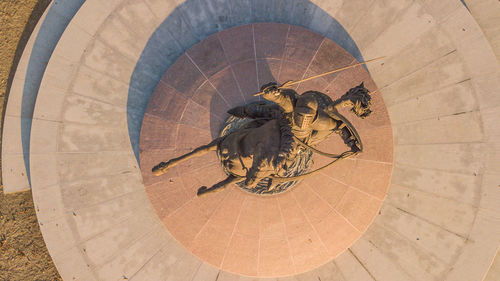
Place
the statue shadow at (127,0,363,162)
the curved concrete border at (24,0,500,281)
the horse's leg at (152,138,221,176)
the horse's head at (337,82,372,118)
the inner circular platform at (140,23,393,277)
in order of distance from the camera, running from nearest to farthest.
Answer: the horse's head at (337,82,372,118)
the horse's leg at (152,138,221,176)
the inner circular platform at (140,23,393,277)
the curved concrete border at (24,0,500,281)
the statue shadow at (127,0,363,162)

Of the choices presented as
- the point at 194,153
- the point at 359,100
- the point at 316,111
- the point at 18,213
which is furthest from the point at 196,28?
the point at 18,213

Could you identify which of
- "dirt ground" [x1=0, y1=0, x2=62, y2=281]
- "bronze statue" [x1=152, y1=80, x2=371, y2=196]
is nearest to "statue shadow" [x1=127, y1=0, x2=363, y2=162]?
"bronze statue" [x1=152, y1=80, x2=371, y2=196]

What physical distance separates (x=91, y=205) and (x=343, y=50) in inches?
424

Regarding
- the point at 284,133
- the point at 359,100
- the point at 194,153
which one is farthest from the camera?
the point at 194,153

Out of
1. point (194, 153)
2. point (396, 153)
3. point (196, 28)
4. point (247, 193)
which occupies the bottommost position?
point (247, 193)

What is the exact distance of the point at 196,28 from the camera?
10.5m

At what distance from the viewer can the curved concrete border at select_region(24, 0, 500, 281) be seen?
33.1 ft

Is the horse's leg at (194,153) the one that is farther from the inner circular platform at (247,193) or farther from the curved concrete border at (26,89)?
the curved concrete border at (26,89)

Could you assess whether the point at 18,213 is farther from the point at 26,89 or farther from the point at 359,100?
the point at 359,100

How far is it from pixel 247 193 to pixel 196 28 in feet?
21.2

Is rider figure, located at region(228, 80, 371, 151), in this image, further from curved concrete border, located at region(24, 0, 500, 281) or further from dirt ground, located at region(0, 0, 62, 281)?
dirt ground, located at region(0, 0, 62, 281)

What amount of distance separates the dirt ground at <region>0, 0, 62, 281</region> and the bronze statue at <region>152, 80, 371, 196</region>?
28.6 ft

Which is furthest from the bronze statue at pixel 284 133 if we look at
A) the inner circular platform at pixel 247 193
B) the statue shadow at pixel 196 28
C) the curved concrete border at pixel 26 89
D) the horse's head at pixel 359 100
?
the curved concrete border at pixel 26 89

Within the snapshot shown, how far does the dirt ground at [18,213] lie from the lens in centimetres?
1158
